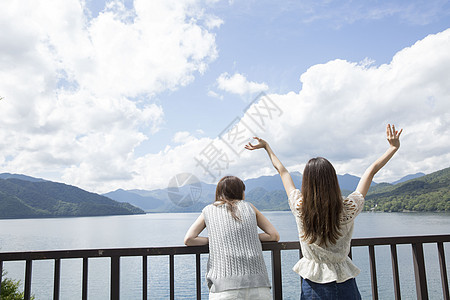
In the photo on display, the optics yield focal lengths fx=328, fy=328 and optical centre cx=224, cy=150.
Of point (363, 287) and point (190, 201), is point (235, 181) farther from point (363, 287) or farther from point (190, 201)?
point (190, 201)

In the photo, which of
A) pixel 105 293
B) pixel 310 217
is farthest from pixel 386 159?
pixel 105 293

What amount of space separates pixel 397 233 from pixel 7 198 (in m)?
71.3

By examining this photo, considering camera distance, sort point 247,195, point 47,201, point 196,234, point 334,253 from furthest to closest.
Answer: point 247,195, point 47,201, point 196,234, point 334,253

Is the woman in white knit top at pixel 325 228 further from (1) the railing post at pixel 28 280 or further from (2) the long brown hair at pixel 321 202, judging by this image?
(1) the railing post at pixel 28 280

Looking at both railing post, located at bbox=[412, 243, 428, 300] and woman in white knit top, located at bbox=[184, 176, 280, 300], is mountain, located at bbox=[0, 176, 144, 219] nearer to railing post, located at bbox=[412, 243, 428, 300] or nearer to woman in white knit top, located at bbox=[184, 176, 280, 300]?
woman in white knit top, located at bbox=[184, 176, 280, 300]

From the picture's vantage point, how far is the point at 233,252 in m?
1.97

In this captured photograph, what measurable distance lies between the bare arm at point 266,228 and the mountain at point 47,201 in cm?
7665

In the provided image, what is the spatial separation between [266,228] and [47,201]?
79.3m

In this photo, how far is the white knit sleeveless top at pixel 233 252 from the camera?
1.93 meters

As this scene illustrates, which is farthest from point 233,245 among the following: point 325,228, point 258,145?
point 258,145

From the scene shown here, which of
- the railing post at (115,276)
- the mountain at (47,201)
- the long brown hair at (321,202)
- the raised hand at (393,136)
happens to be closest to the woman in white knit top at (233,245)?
the long brown hair at (321,202)

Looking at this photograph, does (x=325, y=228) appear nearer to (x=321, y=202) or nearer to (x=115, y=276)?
(x=321, y=202)

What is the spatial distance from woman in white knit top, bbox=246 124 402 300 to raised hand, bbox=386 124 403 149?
36 cm

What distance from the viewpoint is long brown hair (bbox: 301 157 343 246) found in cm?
170
